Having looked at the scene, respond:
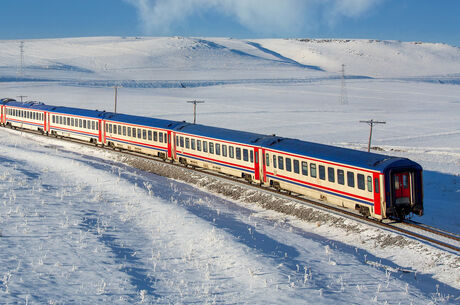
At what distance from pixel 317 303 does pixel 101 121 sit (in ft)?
108

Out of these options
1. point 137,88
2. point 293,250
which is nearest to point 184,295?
point 293,250

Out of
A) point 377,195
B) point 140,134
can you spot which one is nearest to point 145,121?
point 140,134

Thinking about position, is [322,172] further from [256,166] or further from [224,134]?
[224,134]

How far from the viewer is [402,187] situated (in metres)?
20.8

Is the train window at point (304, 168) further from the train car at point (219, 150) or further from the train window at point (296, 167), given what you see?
the train car at point (219, 150)

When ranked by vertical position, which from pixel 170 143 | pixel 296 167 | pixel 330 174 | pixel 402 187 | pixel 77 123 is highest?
pixel 77 123

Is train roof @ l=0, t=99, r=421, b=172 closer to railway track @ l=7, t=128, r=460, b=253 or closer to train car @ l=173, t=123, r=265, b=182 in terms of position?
train car @ l=173, t=123, r=265, b=182

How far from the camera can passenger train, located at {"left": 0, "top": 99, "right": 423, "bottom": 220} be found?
20.7m

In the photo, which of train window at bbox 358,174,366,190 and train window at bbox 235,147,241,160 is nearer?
train window at bbox 358,174,366,190

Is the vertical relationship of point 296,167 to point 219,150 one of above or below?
below

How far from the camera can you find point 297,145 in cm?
2556

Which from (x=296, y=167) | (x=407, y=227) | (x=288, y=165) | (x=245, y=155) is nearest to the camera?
(x=407, y=227)

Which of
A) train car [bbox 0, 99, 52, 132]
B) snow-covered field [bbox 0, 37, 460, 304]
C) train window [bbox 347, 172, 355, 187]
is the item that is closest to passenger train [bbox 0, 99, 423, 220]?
train window [bbox 347, 172, 355, 187]

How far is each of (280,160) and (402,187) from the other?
22.3 feet
